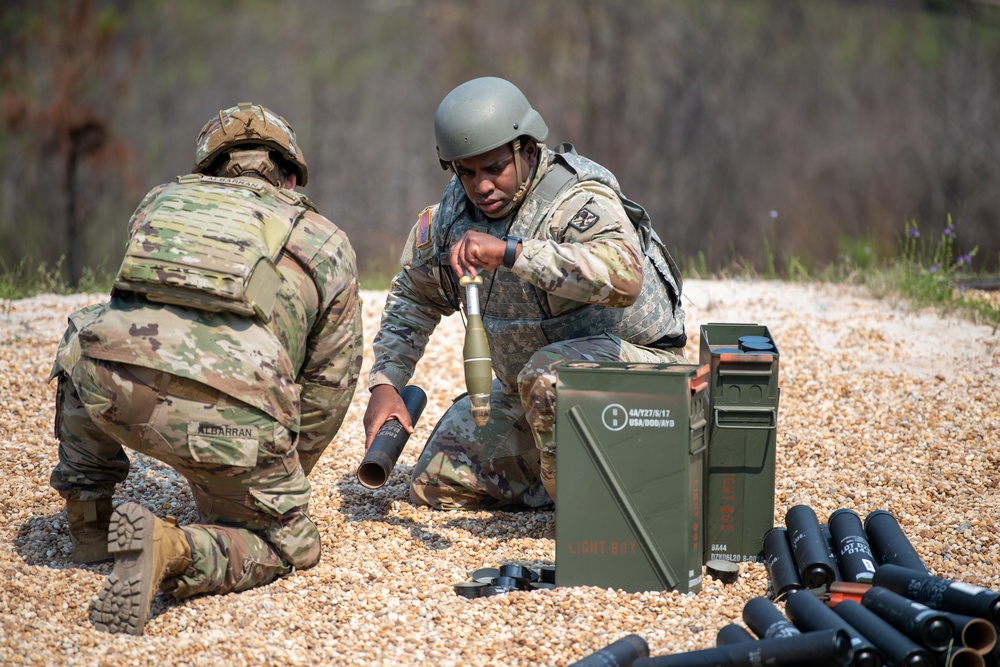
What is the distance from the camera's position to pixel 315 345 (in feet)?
13.1

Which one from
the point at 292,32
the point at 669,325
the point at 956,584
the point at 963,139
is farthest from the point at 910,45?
the point at 956,584

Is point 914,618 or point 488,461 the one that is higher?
point 914,618

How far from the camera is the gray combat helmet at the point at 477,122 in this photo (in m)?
4.14

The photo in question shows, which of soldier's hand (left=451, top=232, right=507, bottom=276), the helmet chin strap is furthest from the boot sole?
the helmet chin strap

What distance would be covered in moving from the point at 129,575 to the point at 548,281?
68.4 inches

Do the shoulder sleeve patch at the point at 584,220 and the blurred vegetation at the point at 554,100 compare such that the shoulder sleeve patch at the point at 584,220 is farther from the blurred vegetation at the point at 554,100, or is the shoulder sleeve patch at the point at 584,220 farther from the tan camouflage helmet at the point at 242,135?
the blurred vegetation at the point at 554,100

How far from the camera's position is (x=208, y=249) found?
3.56 m

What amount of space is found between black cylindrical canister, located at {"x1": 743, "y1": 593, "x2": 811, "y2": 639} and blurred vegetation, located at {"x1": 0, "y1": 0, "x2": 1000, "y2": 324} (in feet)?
47.7

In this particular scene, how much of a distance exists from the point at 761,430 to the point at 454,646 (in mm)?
1359

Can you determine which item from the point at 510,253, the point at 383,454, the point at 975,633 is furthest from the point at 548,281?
the point at 975,633

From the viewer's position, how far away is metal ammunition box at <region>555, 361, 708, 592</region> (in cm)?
350

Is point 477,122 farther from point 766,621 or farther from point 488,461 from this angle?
point 766,621

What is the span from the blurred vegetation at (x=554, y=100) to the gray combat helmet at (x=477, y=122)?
43.7ft

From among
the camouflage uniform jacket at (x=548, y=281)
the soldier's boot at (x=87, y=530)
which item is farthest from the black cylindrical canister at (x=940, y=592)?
the soldier's boot at (x=87, y=530)
